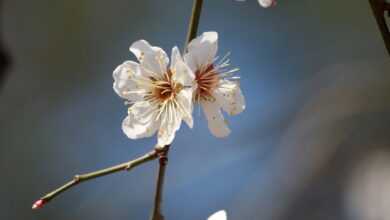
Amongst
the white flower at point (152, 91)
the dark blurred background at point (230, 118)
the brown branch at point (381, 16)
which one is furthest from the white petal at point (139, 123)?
the dark blurred background at point (230, 118)

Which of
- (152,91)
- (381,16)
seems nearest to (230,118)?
(152,91)

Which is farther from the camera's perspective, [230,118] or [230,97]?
[230,118]

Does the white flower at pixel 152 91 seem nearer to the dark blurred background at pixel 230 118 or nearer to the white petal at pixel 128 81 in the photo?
the white petal at pixel 128 81

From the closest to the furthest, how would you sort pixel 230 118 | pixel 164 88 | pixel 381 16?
pixel 381 16, pixel 164 88, pixel 230 118

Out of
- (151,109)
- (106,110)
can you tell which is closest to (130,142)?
(106,110)

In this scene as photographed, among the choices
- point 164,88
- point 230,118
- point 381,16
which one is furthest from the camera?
point 230,118

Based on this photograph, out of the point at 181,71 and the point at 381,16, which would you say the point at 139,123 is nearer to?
the point at 181,71
